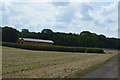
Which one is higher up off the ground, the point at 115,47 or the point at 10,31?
the point at 10,31

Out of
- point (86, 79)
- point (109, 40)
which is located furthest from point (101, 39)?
point (86, 79)

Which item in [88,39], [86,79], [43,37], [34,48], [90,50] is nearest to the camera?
[86,79]

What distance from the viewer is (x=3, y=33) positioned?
95.4 metres

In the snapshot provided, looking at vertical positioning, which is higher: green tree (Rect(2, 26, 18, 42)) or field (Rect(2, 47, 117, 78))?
green tree (Rect(2, 26, 18, 42))

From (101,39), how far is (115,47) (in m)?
10.6

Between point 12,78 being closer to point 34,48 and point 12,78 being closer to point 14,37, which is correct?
point 34,48

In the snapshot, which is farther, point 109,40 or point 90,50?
point 109,40

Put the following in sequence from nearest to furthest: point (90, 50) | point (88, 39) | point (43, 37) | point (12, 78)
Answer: point (12, 78)
point (90, 50)
point (88, 39)
point (43, 37)

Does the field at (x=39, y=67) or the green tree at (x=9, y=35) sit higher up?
the green tree at (x=9, y=35)

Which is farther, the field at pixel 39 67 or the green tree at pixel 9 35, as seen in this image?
the green tree at pixel 9 35

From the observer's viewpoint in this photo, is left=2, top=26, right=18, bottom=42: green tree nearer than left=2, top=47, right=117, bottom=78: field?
No

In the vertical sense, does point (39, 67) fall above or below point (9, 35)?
below

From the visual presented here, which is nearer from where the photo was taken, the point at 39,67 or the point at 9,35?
the point at 39,67

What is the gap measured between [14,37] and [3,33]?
5280 millimetres
